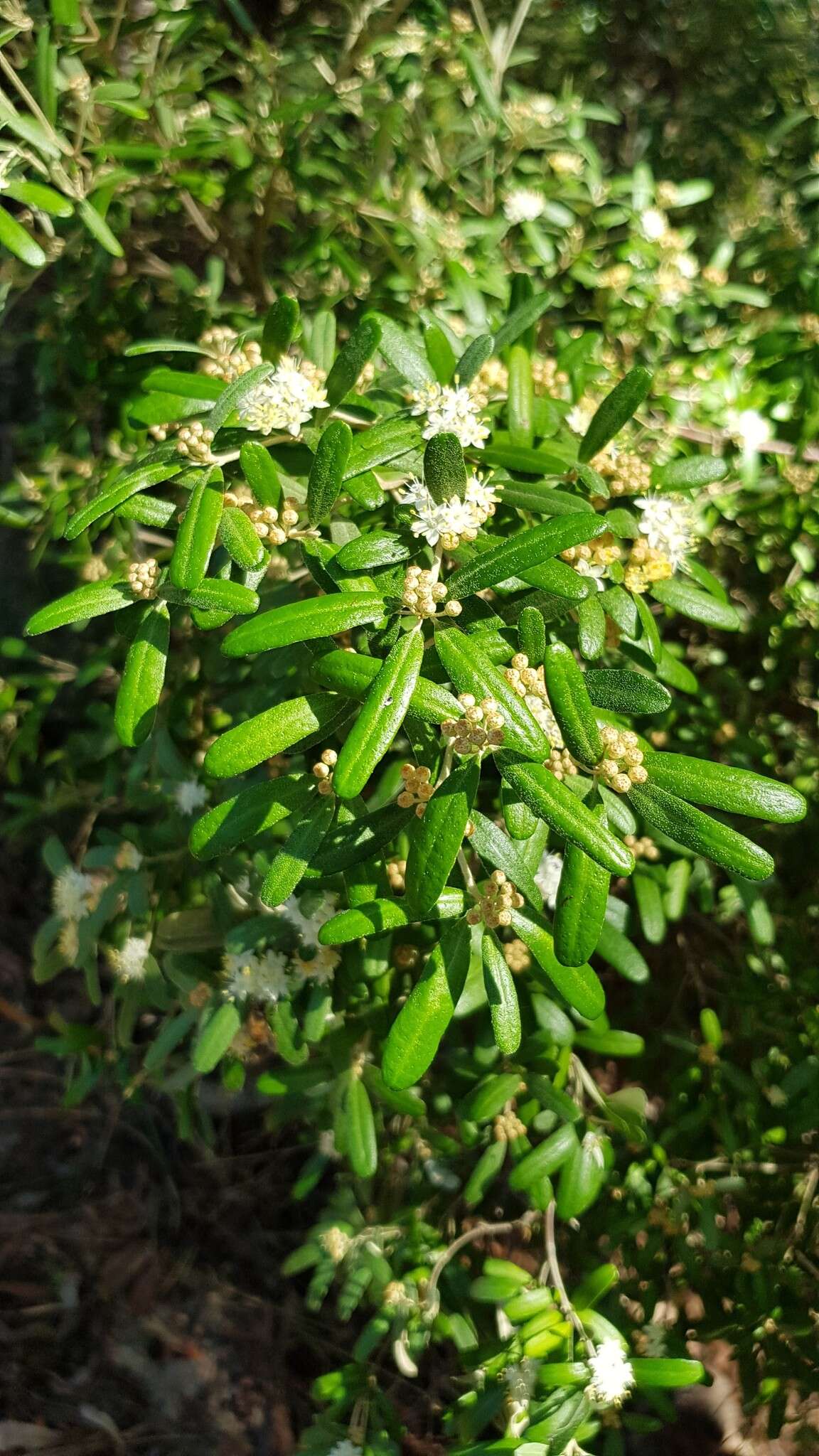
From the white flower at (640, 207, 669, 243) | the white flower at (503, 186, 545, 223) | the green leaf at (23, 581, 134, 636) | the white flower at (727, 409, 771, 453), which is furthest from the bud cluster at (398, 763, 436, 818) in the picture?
the white flower at (503, 186, 545, 223)

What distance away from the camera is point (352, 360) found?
4.18 ft

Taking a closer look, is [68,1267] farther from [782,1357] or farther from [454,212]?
[454,212]

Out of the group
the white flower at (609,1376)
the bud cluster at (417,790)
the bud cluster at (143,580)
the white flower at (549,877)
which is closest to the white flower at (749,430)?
the white flower at (549,877)

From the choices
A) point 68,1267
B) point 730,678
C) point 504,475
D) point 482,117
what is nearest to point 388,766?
point 504,475

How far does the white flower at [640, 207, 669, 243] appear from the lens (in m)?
2.07

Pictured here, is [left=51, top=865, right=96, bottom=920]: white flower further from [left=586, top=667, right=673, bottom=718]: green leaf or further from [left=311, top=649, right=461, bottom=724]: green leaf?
[left=586, top=667, right=673, bottom=718]: green leaf

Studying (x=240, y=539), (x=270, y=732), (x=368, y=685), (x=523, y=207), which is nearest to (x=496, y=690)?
(x=368, y=685)

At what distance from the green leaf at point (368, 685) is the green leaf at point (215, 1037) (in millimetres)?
877

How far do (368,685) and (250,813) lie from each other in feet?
0.98

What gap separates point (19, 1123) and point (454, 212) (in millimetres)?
3231

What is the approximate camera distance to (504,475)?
142 cm

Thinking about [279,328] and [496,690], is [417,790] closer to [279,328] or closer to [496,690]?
[496,690]

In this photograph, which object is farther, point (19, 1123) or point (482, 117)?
point (19, 1123)

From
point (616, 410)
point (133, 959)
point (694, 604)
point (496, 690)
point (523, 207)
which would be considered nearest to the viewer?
point (496, 690)
